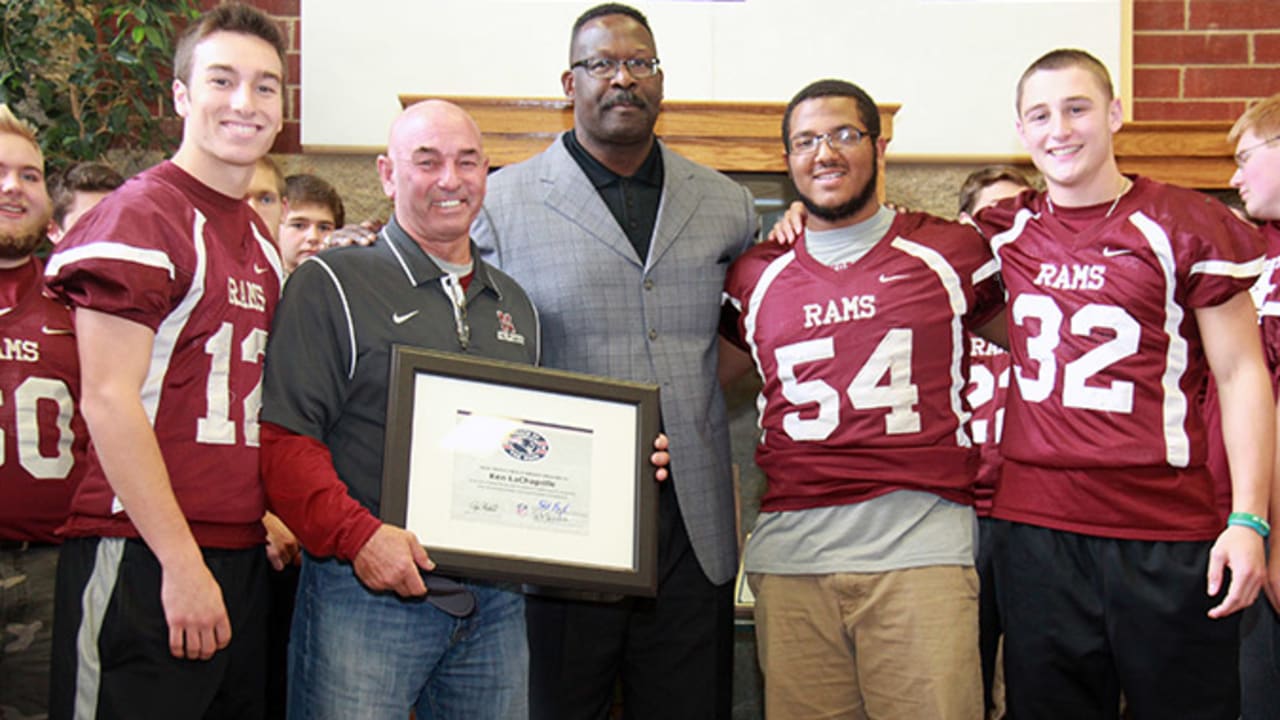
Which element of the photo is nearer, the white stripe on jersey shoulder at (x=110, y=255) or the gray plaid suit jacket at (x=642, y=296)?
the white stripe on jersey shoulder at (x=110, y=255)

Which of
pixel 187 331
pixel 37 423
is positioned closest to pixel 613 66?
pixel 187 331

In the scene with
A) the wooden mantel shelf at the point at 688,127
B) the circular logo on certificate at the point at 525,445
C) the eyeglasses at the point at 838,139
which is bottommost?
the circular logo on certificate at the point at 525,445

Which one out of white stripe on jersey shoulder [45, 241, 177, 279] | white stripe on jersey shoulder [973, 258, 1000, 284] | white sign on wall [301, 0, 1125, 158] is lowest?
white stripe on jersey shoulder [45, 241, 177, 279]

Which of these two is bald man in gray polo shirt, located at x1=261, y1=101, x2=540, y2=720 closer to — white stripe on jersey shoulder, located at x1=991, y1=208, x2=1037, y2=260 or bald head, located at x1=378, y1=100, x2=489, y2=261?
bald head, located at x1=378, y1=100, x2=489, y2=261

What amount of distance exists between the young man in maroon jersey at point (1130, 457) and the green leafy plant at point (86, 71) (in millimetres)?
3165

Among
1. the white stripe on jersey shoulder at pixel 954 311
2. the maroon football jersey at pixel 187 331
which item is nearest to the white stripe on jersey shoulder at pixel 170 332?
the maroon football jersey at pixel 187 331

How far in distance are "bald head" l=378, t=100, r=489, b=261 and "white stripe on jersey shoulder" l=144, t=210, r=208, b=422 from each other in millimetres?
410

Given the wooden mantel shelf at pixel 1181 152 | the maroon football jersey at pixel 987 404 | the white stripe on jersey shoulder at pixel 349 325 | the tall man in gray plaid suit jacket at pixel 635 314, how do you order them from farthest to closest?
the wooden mantel shelf at pixel 1181 152
the maroon football jersey at pixel 987 404
the tall man in gray plaid suit jacket at pixel 635 314
the white stripe on jersey shoulder at pixel 349 325

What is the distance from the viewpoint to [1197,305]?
2.23 metres

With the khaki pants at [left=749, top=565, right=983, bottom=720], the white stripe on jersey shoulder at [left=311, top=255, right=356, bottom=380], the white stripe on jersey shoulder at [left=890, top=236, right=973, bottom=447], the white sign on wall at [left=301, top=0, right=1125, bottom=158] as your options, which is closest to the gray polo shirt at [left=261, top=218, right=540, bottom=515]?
the white stripe on jersey shoulder at [left=311, top=255, right=356, bottom=380]

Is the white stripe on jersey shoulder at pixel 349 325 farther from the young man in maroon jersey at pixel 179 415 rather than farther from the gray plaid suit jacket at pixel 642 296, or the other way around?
the gray plaid suit jacket at pixel 642 296

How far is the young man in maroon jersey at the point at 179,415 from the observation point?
1793 millimetres

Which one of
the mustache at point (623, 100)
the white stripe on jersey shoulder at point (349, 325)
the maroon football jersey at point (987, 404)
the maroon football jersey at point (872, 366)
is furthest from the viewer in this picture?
Answer: the maroon football jersey at point (987, 404)

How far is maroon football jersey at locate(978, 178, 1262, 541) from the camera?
2.23 meters
